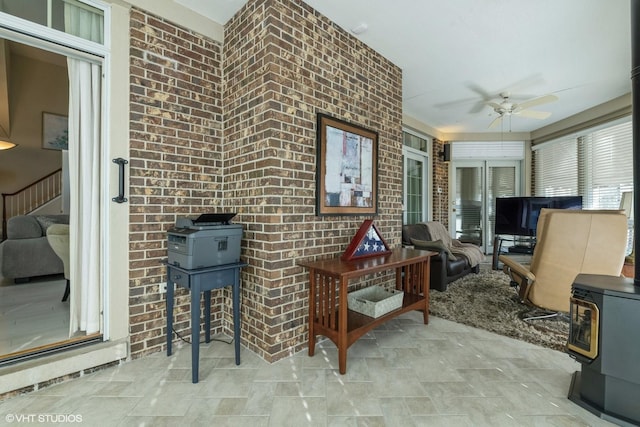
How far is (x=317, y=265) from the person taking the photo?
2.10 m

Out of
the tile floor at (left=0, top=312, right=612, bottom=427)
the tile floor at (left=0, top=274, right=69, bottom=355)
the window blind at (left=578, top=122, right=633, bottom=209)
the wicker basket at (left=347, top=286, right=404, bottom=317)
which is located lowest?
the tile floor at (left=0, top=312, right=612, bottom=427)

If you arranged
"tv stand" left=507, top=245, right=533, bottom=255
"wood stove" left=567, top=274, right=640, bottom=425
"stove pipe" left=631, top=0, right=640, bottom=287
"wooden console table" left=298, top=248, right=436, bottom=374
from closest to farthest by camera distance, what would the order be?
"wood stove" left=567, top=274, right=640, bottom=425
"stove pipe" left=631, top=0, right=640, bottom=287
"wooden console table" left=298, top=248, right=436, bottom=374
"tv stand" left=507, top=245, right=533, bottom=255

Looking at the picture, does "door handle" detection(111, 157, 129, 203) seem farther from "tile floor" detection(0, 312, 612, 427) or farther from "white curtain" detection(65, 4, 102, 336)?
"tile floor" detection(0, 312, 612, 427)

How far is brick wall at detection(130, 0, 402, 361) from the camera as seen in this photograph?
2104 mm

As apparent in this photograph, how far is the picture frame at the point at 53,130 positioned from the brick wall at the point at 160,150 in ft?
16.5

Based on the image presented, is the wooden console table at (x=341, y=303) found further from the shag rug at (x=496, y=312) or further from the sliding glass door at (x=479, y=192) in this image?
the sliding glass door at (x=479, y=192)

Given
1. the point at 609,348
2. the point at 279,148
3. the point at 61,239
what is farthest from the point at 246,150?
the point at 609,348

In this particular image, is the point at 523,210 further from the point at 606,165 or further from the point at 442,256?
the point at 442,256

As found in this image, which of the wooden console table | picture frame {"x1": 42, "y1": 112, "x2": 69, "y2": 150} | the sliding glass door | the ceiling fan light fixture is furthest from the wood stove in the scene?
the ceiling fan light fixture

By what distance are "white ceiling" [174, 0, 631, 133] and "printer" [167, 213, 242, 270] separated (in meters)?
1.82

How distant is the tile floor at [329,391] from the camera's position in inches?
59.2

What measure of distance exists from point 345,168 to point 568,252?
6.97ft

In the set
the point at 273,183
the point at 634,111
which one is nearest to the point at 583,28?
the point at 634,111

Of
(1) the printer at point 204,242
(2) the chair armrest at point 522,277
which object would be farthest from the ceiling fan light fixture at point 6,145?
(2) the chair armrest at point 522,277
